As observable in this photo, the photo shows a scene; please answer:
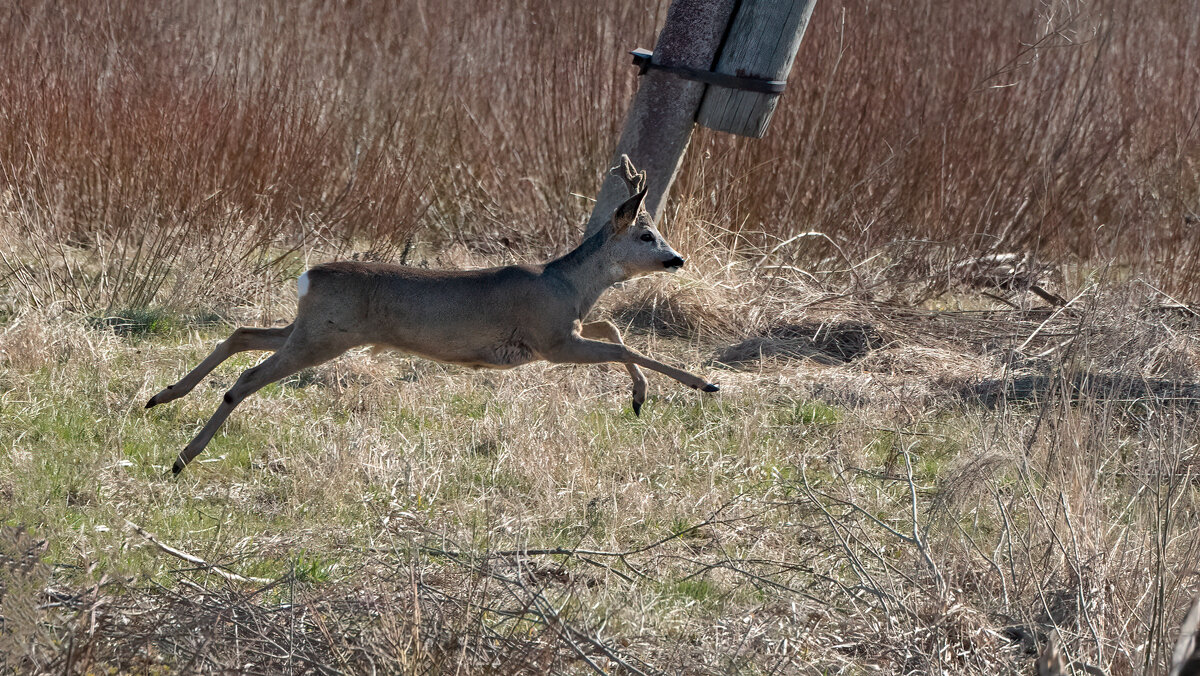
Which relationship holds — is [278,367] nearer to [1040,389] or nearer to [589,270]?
[589,270]

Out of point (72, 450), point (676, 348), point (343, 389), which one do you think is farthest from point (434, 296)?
point (676, 348)

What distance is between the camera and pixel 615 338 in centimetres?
633

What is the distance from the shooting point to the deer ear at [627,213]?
5902mm

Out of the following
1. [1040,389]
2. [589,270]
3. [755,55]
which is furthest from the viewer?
[755,55]

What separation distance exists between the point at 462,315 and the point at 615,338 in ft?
3.08

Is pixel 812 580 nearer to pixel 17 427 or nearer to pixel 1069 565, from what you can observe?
pixel 1069 565

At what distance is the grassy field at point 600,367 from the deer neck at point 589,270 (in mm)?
635

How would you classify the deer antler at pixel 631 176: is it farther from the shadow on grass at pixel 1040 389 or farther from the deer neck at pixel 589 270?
the shadow on grass at pixel 1040 389

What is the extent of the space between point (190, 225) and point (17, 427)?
110 inches

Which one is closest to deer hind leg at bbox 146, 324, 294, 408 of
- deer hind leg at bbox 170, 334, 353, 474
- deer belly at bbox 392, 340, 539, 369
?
deer hind leg at bbox 170, 334, 353, 474

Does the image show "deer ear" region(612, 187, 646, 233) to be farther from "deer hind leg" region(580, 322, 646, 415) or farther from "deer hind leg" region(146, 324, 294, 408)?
"deer hind leg" region(146, 324, 294, 408)

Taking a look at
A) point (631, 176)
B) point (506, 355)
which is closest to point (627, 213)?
point (631, 176)

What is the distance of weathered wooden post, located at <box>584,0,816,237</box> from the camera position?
789 cm

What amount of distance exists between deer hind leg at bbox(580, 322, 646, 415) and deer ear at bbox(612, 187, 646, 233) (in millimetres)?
494
